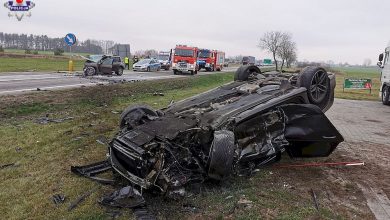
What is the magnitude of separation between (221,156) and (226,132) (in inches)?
13.6

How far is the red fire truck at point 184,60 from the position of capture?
101ft

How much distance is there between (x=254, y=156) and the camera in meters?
5.16

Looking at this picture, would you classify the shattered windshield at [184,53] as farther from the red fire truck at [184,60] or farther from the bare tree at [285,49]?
the bare tree at [285,49]

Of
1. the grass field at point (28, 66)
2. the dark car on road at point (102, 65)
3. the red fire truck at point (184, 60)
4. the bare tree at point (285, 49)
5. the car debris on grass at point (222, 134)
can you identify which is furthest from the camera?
the bare tree at point (285, 49)

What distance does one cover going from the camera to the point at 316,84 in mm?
6617

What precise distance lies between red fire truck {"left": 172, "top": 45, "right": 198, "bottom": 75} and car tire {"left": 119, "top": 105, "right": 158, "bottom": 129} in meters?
25.2

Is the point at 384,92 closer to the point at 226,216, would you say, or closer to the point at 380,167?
the point at 380,167

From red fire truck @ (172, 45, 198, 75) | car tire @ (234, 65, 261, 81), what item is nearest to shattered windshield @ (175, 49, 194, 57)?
red fire truck @ (172, 45, 198, 75)

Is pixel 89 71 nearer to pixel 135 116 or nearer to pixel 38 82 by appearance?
pixel 38 82

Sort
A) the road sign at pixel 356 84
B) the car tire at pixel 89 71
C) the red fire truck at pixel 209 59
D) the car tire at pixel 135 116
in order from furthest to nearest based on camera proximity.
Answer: the red fire truck at pixel 209 59
the car tire at pixel 89 71
the road sign at pixel 356 84
the car tire at pixel 135 116

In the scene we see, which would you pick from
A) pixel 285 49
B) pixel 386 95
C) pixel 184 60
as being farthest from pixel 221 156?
pixel 285 49

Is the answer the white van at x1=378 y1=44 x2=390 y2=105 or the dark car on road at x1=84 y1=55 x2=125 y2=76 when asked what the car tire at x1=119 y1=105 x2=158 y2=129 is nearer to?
the white van at x1=378 y1=44 x2=390 y2=105

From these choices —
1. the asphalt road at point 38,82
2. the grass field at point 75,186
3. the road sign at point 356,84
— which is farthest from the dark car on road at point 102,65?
the grass field at point 75,186

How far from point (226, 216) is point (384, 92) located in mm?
14948
